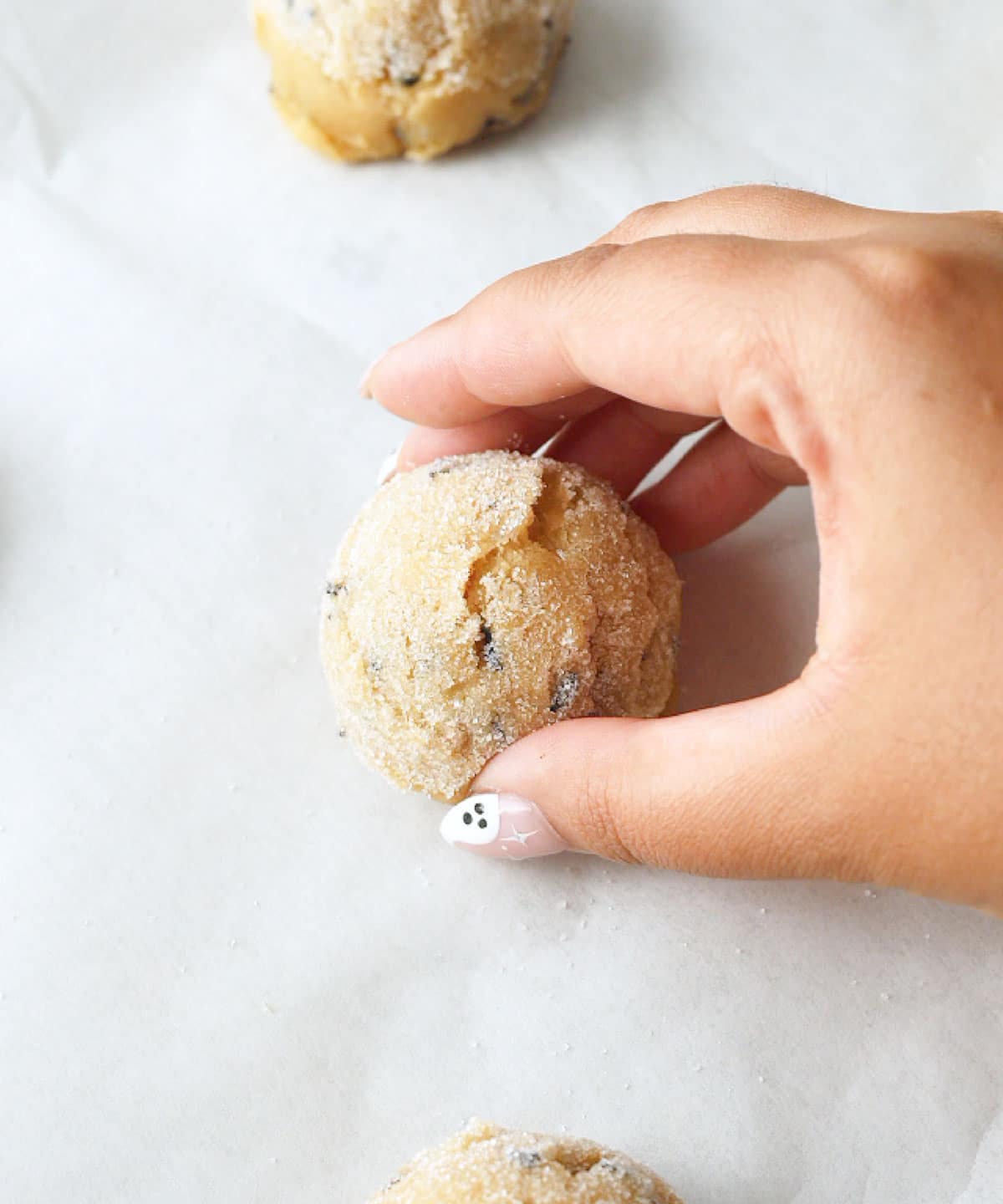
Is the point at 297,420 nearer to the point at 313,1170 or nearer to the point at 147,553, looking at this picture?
the point at 147,553

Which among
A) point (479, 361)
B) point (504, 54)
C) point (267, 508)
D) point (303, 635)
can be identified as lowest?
point (303, 635)

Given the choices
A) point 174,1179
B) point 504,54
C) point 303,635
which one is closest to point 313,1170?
point 174,1179

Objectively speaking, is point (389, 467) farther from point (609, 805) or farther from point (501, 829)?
point (609, 805)

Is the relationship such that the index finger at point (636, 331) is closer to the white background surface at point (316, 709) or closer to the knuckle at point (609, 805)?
the knuckle at point (609, 805)

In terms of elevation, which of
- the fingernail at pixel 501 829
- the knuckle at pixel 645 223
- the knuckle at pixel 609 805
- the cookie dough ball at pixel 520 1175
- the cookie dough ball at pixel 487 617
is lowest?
the cookie dough ball at pixel 520 1175

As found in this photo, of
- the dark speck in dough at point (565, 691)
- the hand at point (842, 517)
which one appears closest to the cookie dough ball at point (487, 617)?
the dark speck in dough at point (565, 691)

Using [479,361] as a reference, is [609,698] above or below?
below

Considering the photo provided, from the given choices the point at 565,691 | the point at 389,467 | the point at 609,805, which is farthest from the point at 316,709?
the point at 609,805
